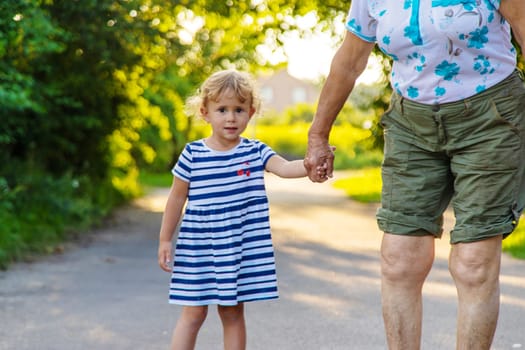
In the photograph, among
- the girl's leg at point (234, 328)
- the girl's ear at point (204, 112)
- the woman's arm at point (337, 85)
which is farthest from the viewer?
the girl's ear at point (204, 112)

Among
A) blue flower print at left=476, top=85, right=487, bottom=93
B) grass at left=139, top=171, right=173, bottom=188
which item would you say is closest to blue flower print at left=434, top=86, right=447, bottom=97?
blue flower print at left=476, top=85, right=487, bottom=93

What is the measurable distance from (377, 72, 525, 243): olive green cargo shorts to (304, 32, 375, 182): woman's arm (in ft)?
0.93

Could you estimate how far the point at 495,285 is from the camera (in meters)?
3.54

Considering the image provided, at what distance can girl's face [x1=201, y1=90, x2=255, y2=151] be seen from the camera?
13.8 ft

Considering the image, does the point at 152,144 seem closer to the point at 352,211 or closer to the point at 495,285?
the point at 352,211

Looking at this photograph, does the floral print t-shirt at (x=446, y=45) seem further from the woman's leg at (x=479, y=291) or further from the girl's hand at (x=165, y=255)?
the girl's hand at (x=165, y=255)

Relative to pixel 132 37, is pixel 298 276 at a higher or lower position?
lower

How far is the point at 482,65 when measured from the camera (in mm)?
3496

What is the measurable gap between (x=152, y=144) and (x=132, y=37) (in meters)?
4.80

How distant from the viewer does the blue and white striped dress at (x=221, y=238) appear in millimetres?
4141

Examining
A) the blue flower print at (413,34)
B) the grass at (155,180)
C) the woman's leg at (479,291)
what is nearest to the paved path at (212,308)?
the woman's leg at (479,291)

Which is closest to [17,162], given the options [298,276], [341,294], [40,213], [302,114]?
[40,213]

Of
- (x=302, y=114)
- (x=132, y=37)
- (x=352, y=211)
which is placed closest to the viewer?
(x=132, y=37)

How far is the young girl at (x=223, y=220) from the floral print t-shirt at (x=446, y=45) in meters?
0.77
